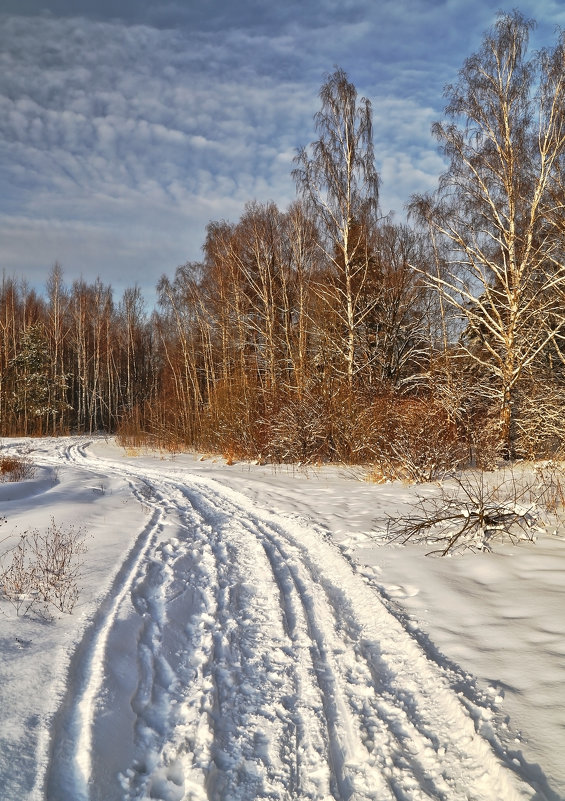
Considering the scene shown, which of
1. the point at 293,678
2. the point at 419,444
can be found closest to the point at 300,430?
the point at 419,444

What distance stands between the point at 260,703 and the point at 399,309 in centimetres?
1523

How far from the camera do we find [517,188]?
34.0ft

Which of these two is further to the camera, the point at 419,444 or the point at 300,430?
the point at 300,430

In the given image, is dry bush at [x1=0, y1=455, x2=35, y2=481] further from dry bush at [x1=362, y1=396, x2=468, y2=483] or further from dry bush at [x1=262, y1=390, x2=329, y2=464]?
dry bush at [x1=362, y1=396, x2=468, y2=483]

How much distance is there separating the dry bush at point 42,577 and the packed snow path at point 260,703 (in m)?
0.40

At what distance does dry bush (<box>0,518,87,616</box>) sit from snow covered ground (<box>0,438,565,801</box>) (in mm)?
159

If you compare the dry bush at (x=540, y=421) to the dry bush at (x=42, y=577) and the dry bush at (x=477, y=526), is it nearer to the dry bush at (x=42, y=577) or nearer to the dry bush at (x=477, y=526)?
the dry bush at (x=477, y=526)

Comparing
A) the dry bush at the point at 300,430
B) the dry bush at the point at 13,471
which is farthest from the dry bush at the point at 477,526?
the dry bush at the point at 13,471

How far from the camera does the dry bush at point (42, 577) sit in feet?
12.6

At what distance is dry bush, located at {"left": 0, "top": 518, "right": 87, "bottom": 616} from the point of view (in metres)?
3.83

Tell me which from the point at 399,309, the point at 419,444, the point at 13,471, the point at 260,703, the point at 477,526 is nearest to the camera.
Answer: the point at 260,703

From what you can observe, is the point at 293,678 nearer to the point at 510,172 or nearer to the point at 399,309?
the point at 510,172

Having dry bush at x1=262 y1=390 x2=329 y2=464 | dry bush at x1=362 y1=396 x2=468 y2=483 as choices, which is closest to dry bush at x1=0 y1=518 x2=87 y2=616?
dry bush at x1=362 y1=396 x2=468 y2=483

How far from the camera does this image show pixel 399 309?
16.6 meters
